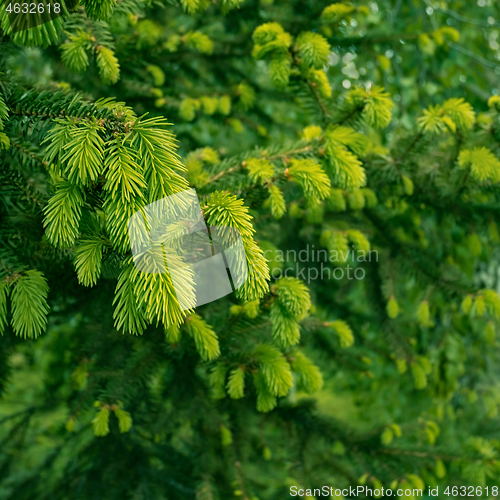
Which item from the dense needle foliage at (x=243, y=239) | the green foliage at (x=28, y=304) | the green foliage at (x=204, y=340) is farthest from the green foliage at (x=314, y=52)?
the green foliage at (x=28, y=304)

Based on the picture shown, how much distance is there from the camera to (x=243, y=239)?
70 cm

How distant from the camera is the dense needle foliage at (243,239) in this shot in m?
0.72

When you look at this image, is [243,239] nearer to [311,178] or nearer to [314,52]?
[311,178]

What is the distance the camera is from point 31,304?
787 mm

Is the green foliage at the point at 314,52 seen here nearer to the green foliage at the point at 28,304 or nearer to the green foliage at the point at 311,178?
the green foliage at the point at 311,178

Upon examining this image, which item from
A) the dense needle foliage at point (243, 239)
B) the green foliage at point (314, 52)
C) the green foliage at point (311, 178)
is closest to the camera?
the dense needle foliage at point (243, 239)

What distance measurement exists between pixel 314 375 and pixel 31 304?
0.74 meters

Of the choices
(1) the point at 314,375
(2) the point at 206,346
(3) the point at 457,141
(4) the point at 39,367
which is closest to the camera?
(2) the point at 206,346

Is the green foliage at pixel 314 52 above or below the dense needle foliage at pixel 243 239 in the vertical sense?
above

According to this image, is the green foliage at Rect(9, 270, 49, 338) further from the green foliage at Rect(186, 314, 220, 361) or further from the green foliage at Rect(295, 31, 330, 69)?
the green foliage at Rect(295, 31, 330, 69)

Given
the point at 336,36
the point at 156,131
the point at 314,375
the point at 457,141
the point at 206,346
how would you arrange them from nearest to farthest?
1. the point at 156,131
2. the point at 206,346
3. the point at 314,375
4. the point at 457,141
5. the point at 336,36

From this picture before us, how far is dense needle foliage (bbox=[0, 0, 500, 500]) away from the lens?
0.72 m

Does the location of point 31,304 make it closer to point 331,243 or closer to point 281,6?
point 331,243

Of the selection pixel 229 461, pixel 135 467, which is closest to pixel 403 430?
pixel 229 461
